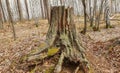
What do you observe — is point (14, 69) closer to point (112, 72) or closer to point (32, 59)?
point (32, 59)

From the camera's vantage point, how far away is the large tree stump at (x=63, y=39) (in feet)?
20.2

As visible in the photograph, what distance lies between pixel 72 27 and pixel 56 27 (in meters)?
0.53

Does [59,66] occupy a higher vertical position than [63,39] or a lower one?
lower

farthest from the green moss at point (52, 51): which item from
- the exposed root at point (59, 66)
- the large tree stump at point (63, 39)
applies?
the exposed root at point (59, 66)

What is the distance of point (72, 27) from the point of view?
21.2ft

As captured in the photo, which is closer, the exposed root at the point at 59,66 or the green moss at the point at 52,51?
the exposed root at the point at 59,66

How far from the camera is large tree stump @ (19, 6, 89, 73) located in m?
6.16

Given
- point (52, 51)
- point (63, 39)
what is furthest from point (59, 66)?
point (63, 39)

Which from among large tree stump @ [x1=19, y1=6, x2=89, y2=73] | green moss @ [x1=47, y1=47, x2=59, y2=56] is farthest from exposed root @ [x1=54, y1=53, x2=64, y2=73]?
green moss @ [x1=47, y1=47, x2=59, y2=56]

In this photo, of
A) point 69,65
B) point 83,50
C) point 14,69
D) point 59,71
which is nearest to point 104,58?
point 83,50

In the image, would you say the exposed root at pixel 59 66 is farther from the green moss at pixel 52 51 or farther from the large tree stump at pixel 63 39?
the green moss at pixel 52 51

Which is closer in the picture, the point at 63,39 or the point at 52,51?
the point at 52,51

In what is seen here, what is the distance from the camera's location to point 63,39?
635 centimetres

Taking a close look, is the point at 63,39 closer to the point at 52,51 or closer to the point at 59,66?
the point at 52,51
